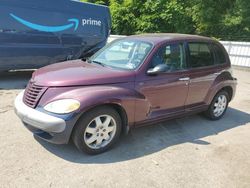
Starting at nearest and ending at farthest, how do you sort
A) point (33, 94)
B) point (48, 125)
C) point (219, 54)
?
point (48, 125)
point (33, 94)
point (219, 54)

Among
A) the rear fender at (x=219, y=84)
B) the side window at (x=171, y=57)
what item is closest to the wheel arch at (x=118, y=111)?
the side window at (x=171, y=57)

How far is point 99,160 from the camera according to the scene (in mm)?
3941

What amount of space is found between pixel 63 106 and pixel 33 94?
2.03ft

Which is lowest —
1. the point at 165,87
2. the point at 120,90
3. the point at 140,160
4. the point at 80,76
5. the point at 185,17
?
the point at 140,160

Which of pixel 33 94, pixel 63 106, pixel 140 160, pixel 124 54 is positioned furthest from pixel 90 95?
pixel 124 54

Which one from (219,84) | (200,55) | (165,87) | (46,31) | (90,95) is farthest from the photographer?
(46,31)

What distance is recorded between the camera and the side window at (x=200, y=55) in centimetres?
521

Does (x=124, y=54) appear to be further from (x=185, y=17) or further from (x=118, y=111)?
(x=185, y=17)

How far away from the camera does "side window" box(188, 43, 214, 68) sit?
5.21 meters

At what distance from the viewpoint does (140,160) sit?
403 cm

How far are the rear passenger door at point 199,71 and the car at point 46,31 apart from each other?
5.06m

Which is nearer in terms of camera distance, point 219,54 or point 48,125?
point 48,125

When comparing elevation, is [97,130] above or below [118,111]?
below

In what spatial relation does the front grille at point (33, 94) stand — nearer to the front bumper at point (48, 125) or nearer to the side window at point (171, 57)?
the front bumper at point (48, 125)
